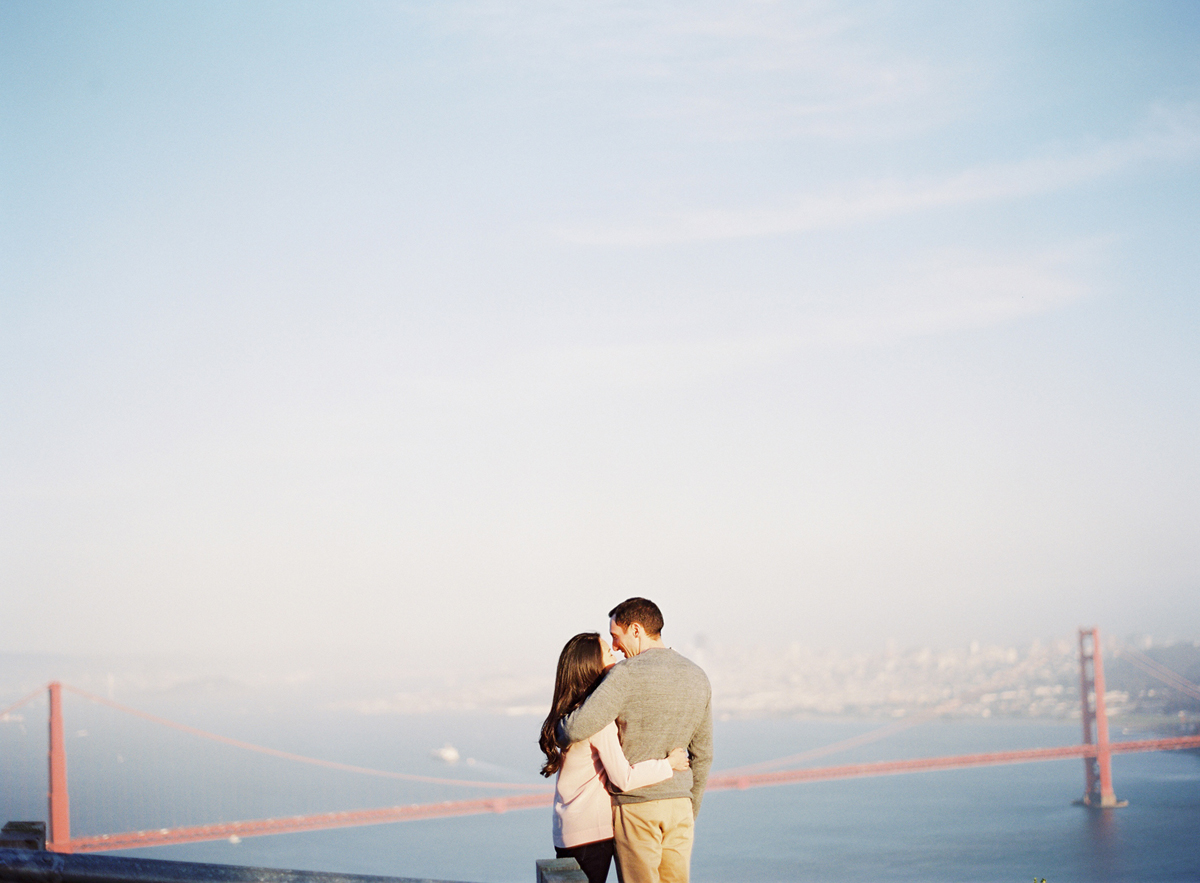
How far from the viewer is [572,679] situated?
1.72 meters

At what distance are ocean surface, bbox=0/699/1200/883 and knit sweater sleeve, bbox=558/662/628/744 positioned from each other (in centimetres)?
880

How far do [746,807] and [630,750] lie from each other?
3424cm

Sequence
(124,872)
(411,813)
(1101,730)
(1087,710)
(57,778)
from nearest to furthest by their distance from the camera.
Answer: (124,872), (411,813), (57,778), (1101,730), (1087,710)

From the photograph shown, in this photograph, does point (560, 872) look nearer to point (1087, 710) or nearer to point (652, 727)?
point (652, 727)

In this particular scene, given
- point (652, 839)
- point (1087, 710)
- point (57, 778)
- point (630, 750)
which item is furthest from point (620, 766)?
point (1087, 710)

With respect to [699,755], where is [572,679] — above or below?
above

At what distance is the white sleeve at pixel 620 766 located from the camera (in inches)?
68.0

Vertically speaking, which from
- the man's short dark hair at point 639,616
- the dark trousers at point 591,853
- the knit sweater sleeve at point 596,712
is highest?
the man's short dark hair at point 639,616

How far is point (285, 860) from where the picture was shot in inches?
966

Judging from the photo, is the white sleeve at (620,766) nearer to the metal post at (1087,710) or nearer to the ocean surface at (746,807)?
the ocean surface at (746,807)

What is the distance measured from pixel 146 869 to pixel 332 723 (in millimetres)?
77499

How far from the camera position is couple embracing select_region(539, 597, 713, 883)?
5.67 feet

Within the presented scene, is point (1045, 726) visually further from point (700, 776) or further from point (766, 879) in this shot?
point (700, 776)

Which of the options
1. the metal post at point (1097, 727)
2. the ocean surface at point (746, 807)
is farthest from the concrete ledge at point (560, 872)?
the metal post at point (1097, 727)
